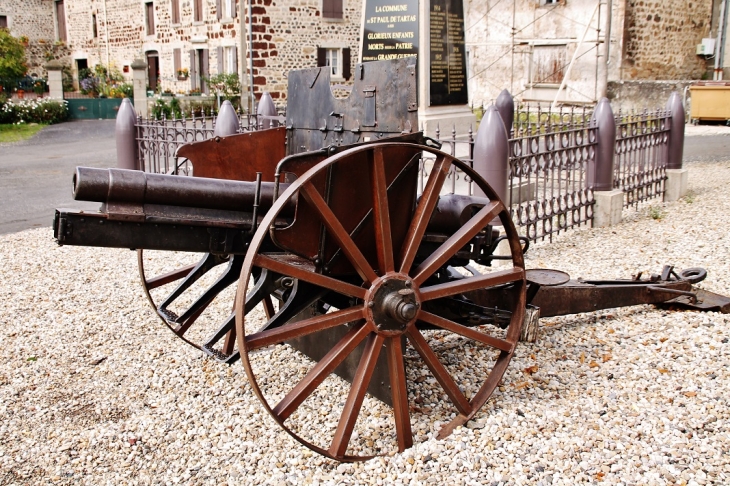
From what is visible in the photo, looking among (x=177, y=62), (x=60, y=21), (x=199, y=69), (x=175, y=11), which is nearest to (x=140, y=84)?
(x=199, y=69)

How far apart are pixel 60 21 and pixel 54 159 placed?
79.4 feet

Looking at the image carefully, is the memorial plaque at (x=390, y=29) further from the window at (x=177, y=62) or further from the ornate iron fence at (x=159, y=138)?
the window at (x=177, y=62)

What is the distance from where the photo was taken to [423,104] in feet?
28.9

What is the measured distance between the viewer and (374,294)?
119 inches

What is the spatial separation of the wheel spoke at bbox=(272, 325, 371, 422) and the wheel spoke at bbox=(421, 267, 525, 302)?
1.13 ft

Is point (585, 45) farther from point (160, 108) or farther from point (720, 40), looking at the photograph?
point (160, 108)

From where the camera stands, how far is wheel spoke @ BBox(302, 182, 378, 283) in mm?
2793

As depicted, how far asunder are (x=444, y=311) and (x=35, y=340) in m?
2.82

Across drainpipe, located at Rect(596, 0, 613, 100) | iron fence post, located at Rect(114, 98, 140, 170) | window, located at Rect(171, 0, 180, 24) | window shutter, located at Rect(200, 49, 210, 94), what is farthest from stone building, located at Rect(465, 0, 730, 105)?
iron fence post, located at Rect(114, 98, 140, 170)

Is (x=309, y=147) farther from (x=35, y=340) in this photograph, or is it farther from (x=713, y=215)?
(x=713, y=215)

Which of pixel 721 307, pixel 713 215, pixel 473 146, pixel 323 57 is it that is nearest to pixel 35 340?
pixel 473 146

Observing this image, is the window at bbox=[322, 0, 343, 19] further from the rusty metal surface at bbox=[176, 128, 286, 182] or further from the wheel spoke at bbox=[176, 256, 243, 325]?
Answer: the wheel spoke at bbox=[176, 256, 243, 325]

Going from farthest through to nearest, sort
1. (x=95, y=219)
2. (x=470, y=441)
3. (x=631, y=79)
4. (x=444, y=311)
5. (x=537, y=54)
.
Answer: (x=537, y=54), (x=631, y=79), (x=444, y=311), (x=470, y=441), (x=95, y=219)

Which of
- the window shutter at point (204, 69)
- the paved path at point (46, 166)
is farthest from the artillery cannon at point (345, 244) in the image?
the window shutter at point (204, 69)
